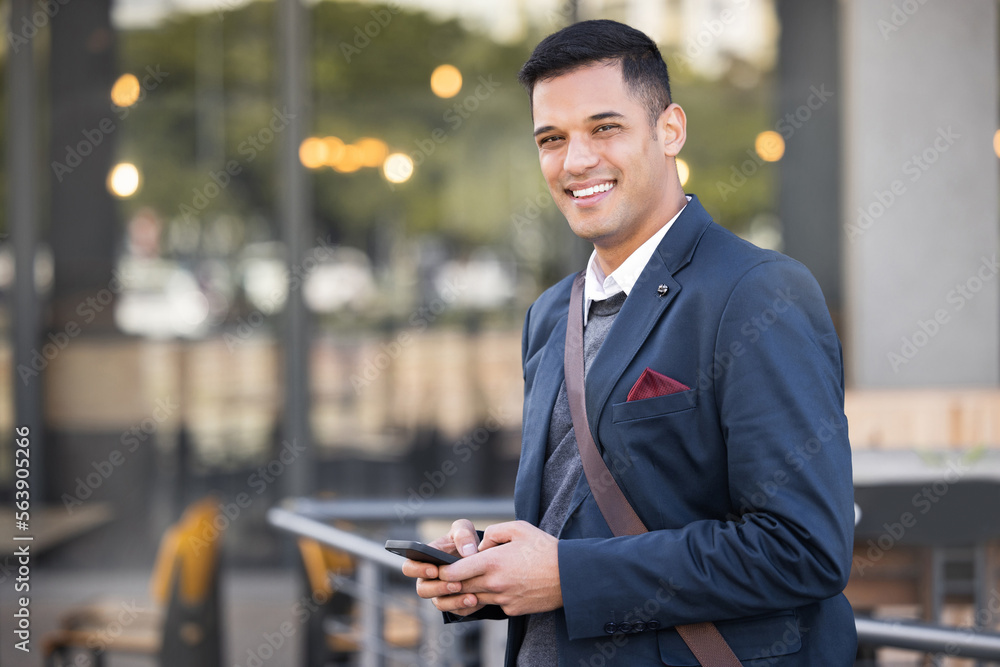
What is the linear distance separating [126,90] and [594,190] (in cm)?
512

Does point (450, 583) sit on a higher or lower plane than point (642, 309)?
lower

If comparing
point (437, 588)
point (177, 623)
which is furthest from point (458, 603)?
point (177, 623)

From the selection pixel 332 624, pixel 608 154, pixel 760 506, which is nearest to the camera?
pixel 760 506

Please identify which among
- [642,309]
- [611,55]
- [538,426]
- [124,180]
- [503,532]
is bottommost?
[503,532]

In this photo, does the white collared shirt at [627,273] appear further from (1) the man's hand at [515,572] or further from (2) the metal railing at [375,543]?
(2) the metal railing at [375,543]

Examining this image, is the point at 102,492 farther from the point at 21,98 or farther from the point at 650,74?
the point at 650,74

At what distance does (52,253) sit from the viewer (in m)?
5.65

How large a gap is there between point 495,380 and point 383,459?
2.92 feet

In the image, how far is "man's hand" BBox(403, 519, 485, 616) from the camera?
4.02ft

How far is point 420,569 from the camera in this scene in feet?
4.16

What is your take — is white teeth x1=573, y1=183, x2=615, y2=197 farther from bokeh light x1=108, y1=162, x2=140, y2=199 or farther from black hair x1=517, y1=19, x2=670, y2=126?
bokeh light x1=108, y1=162, x2=140, y2=199

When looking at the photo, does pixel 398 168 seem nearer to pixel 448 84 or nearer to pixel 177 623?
pixel 448 84

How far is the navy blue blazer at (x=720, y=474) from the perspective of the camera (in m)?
1.10

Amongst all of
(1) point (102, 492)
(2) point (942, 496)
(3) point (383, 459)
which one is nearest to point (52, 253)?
(1) point (102, 492)
